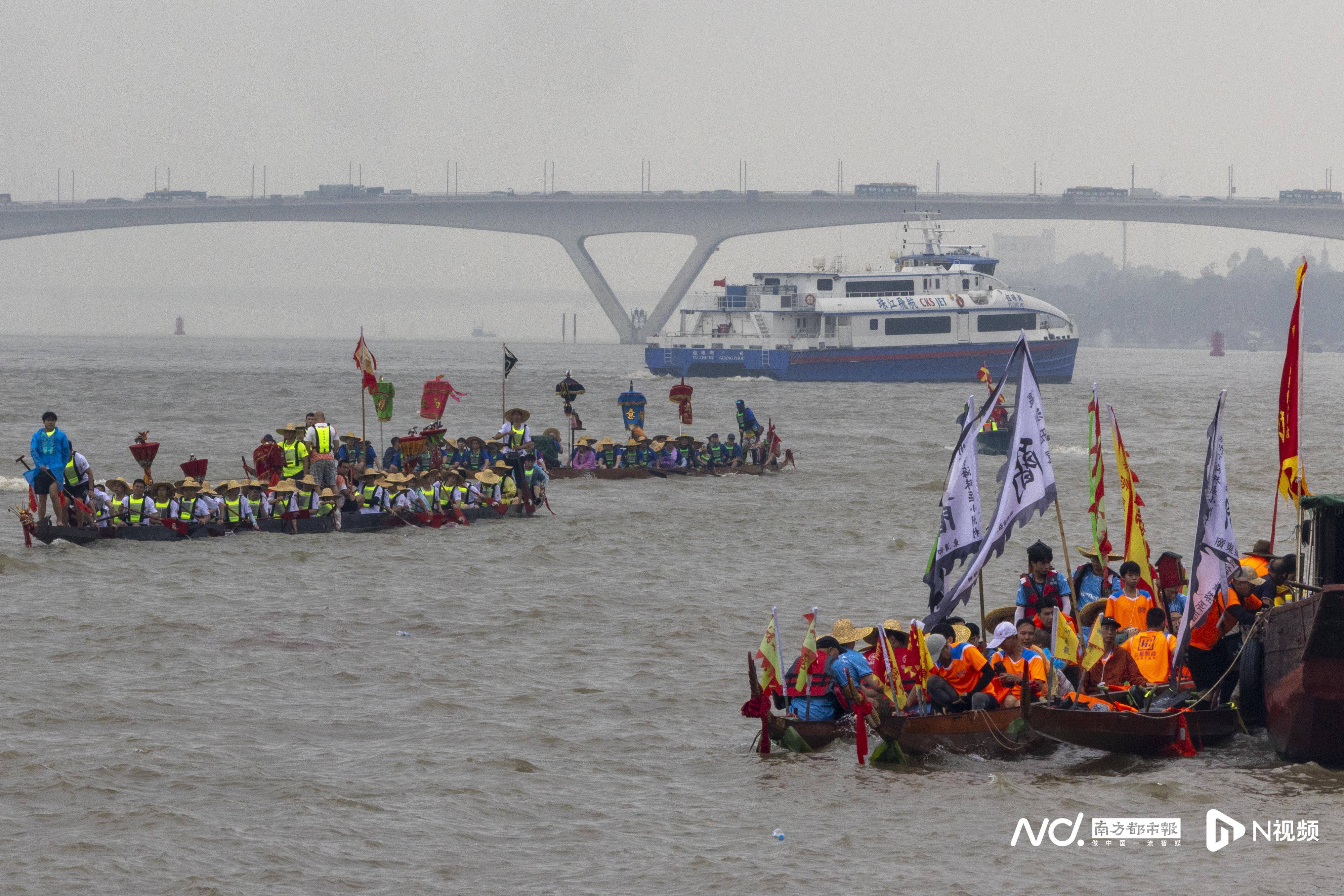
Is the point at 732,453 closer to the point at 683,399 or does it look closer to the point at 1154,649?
the point at 683,399

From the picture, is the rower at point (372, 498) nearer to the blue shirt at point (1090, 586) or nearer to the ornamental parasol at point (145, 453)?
the ornamental parasol at point (145, 453)

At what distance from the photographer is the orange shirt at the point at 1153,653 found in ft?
42.2

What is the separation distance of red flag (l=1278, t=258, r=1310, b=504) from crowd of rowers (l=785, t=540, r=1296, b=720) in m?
1.16

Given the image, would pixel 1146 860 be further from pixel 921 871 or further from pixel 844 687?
pixel 844 687

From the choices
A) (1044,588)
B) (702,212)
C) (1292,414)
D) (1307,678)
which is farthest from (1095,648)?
(702,212)

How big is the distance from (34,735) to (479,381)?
73.9m

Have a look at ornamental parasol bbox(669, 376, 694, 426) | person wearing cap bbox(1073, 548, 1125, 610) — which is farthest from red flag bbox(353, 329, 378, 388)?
person wearing cap bbox(1073, 548, 1125, 610)

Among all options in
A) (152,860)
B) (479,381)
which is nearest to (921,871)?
(152,860)

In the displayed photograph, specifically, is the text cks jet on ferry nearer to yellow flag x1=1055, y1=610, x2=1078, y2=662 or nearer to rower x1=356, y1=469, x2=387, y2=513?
rower x1=356, y1=469, x2=387, y2=513

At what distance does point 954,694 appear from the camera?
1230cm

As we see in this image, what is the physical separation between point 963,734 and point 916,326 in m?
62.6

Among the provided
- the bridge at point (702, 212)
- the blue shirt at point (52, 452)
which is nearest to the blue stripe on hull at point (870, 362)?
the bridge at point (702, 212)

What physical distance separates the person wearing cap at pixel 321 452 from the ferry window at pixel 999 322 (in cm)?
5240

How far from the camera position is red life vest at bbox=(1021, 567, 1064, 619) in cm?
1380
